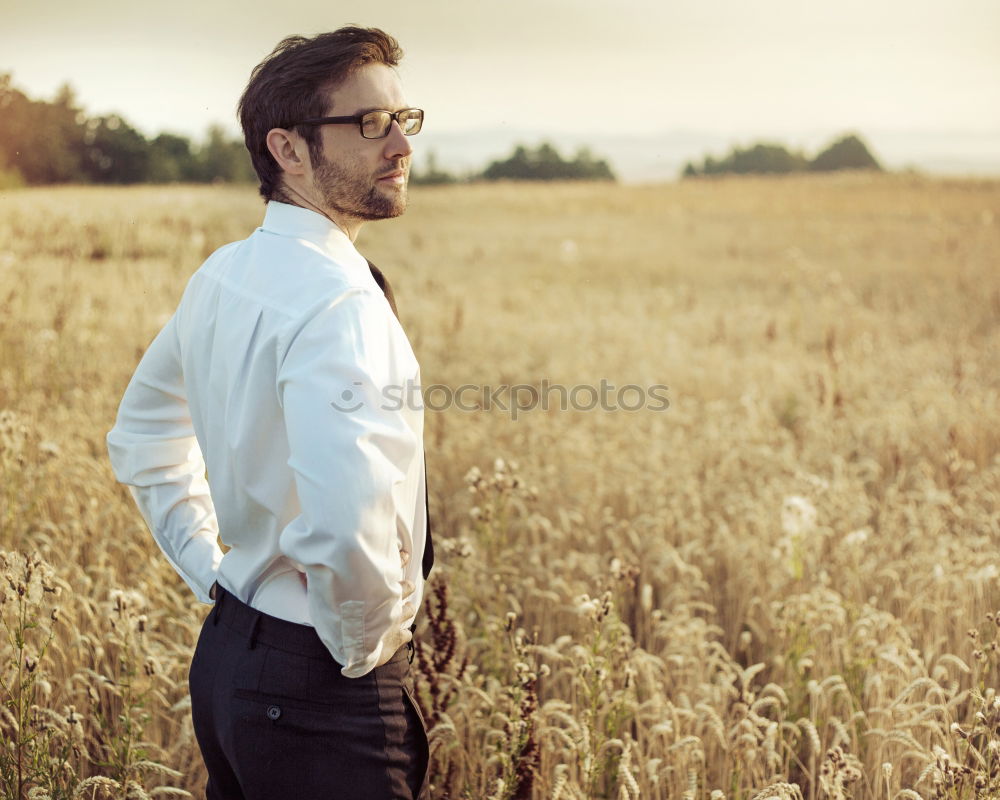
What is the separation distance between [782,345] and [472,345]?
3.28m

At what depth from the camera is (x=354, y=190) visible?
178cm

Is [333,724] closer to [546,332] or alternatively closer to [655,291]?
[546,332]

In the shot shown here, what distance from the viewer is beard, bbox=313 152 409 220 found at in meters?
1.76

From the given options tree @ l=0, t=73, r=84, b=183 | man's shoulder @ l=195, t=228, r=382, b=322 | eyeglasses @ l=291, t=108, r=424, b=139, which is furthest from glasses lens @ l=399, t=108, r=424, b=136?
tree @ l=0, t=73, r=84, b=183

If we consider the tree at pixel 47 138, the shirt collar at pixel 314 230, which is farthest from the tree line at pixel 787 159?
the shirt collar at pixel 314 230

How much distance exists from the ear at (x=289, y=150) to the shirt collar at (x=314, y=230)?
0.10 meters

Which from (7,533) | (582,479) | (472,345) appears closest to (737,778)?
(582,479)

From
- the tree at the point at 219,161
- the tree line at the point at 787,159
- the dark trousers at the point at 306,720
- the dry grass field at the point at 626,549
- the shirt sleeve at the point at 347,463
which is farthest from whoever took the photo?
the tree line at the point at 787,159

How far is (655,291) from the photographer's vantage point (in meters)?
12.4

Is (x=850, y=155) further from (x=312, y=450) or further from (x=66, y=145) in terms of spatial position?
(x=312, y=450)

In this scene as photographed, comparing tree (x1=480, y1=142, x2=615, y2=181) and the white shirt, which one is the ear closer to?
the white shirt

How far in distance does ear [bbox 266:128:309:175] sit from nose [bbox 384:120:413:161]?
0.55 feet

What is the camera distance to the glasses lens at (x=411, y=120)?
1796mm

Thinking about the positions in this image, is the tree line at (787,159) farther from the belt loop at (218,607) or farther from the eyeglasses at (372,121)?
the belt loop at (218,607)
